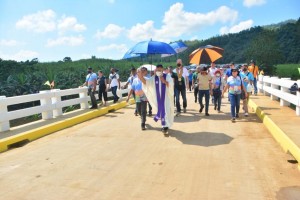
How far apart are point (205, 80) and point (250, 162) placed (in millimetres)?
5582

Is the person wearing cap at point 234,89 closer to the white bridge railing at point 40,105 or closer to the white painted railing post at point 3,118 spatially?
the white bridge railing at point 40,105

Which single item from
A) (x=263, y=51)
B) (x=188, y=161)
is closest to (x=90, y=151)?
(x=188, y=161)

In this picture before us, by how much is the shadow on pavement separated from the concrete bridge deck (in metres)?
0.02

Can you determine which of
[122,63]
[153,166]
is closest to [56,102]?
[153,166]

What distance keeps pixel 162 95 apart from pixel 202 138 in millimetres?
1500

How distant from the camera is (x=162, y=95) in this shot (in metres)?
8.77

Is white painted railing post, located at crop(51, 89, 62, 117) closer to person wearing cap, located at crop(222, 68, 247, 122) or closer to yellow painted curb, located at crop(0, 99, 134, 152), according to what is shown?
yellow painted curb, located at crop(0, 99, 134, 152)

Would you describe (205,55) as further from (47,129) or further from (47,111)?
(47,129)

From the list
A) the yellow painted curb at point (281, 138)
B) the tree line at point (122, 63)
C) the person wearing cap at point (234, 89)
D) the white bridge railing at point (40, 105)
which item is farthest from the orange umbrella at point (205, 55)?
the white bridge railing at point (40, 105)

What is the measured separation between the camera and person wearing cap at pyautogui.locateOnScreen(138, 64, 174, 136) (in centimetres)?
866

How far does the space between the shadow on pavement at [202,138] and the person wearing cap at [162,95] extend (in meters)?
0.40

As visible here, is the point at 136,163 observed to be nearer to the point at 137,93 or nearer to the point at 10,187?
the point at 10,187

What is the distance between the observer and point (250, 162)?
243 inches

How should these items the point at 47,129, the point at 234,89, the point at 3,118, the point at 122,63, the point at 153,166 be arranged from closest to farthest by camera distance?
the point at 153,166, the point at 3,118, the point at 47,129, the point at 234,89, the point at 122,63
